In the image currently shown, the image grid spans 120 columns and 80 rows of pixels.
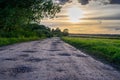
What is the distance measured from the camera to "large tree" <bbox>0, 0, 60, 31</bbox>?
147ft

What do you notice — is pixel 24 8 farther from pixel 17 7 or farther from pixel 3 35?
pixel 3 35

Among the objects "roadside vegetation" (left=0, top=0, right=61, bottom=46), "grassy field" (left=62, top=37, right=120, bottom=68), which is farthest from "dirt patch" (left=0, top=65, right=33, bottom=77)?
"roadside vegetation" (left=0, top=0, right=61, bottom=46)

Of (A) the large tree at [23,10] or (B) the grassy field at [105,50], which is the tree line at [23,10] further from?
(B) the grassy field at [105,50]

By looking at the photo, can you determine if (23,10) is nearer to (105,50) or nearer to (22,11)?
(22,11)

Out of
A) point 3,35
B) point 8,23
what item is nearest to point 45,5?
point 8,23

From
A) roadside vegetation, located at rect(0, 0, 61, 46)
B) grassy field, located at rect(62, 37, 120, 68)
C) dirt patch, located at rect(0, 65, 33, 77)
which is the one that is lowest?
grassy field, located at rect(62, 37, 120, 68)

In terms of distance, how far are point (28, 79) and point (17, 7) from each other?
34875mm

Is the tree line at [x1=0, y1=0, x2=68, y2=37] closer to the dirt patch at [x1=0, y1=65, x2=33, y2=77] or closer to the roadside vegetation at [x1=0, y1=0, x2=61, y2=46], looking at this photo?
the roadside vegetation at [x1=0, y1=0, x2=61, y2=46]

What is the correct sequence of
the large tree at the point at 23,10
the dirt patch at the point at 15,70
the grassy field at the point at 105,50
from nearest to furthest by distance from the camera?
the dirt patch at the point at 15,70 < the grassy field at the point at 105,50 < the large tree at the point at 23,10

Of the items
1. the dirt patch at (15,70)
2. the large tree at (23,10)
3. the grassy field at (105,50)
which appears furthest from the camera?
the large tree at (23,10)

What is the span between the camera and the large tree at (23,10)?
44.7m

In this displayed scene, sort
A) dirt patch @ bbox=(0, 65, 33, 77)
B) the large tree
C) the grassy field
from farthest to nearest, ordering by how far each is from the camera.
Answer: the large tree, the grassy field, dirt patch @ bbox=(0, 65, 33, 77)

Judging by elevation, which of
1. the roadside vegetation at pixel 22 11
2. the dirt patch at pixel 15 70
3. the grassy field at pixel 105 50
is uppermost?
the roadside vegetation at pixel 22 11

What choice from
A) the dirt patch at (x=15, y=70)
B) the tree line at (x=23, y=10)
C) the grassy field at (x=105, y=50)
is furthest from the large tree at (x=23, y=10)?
the dirt patch at (x=15, y=70)
